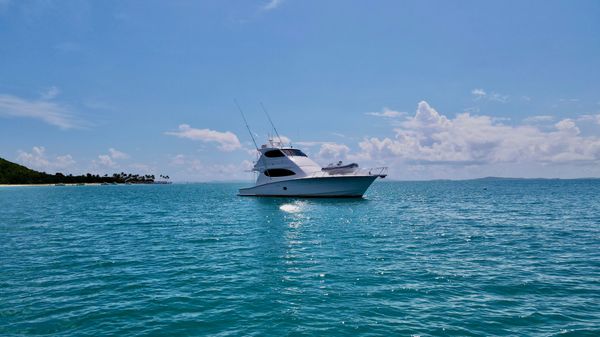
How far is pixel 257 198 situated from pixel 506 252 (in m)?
35.8

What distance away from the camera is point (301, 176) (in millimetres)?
41719

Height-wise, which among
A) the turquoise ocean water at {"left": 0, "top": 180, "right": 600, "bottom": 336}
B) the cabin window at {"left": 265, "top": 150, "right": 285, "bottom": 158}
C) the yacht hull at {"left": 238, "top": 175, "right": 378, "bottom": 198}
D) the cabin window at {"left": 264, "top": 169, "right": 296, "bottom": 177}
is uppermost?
the cabin window at {"left": 265, "top": 150, "right": 285, "bottom": 158}

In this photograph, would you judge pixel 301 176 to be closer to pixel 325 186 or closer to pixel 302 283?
pixel 325 186

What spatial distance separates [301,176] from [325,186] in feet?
10.5

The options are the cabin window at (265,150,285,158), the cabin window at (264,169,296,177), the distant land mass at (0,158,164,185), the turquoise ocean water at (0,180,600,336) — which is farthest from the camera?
the distant land mass at (0,158,164,185)

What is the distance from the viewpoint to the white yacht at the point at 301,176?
132ft

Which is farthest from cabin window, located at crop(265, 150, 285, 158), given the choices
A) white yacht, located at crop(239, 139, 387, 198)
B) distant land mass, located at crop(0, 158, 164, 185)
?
distant land mass, located at crop(0, 158, 164, 185)

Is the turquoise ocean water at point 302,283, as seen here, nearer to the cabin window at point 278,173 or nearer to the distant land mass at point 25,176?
→ the cabin window at point 278,173

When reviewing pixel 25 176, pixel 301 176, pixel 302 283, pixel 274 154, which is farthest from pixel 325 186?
pixel 25 176

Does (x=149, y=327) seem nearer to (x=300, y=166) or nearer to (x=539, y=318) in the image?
(x=539, y=318)

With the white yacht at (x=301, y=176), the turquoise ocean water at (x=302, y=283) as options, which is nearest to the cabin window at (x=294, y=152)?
the white yacht at (x=301, y=176)

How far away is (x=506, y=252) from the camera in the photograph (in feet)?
46.6

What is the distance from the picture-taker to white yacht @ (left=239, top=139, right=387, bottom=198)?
132 feet

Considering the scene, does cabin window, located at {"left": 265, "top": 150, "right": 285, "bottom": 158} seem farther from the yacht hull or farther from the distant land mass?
the distant land mass
